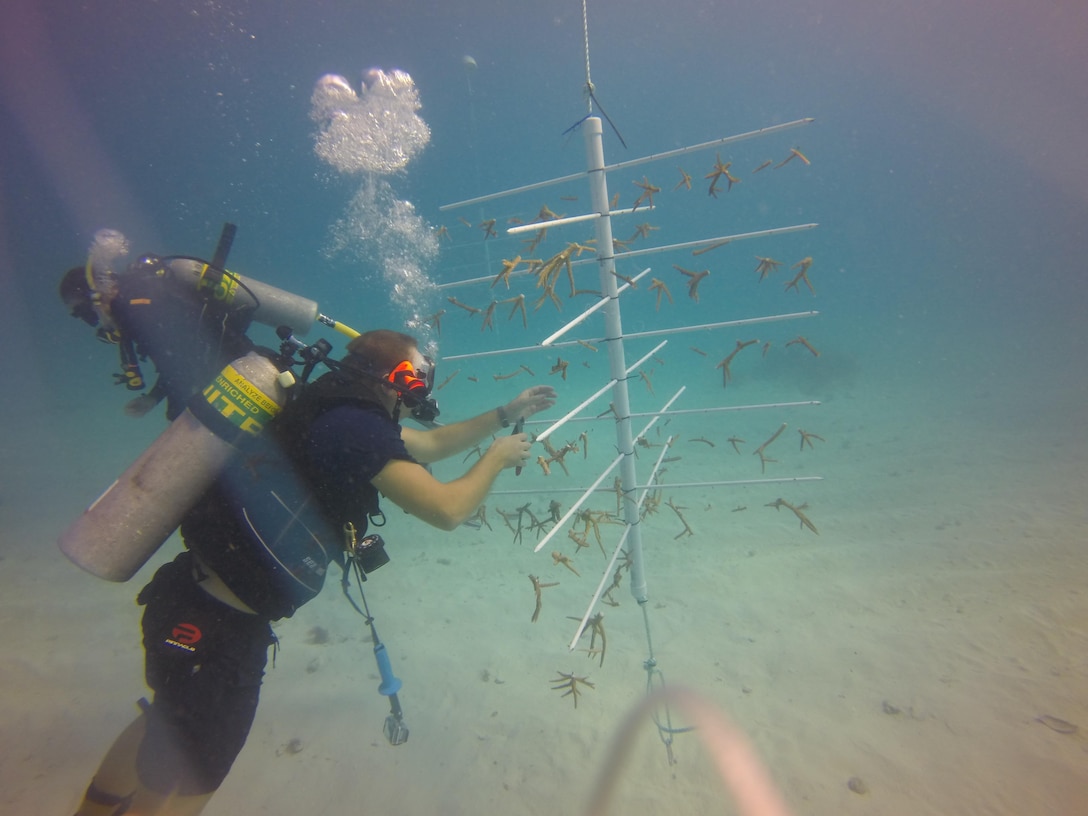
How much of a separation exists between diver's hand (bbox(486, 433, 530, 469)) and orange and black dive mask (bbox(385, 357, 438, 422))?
0.52 m

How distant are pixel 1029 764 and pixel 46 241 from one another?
4943cm

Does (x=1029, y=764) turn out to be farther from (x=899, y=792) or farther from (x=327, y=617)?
(x=327, y=617)

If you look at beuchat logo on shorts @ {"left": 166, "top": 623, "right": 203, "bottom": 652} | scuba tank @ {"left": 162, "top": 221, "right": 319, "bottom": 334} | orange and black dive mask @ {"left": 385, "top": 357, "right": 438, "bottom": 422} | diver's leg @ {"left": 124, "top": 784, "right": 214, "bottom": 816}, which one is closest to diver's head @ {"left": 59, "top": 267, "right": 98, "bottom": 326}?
scuba tank @ {"left": 162, "top": 221, "right": 319, "bottom": 334}

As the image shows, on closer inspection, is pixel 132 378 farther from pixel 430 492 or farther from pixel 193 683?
pixel 430 492

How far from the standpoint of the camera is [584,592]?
667cm

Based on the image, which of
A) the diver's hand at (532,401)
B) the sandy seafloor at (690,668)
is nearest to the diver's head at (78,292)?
the diver's hand at (532,401)

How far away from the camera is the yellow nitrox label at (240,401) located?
104 inches

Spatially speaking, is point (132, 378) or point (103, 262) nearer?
point (103, 262)

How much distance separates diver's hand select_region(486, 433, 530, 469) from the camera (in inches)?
113

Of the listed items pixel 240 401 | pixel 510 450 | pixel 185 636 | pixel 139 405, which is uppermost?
pixel 510 450

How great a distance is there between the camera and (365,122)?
28125mm

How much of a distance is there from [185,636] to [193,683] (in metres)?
0.26

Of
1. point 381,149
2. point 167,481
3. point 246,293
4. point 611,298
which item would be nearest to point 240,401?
point 167,481

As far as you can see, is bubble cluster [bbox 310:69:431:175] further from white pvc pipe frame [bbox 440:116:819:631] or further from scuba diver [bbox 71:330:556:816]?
scuba diver [bbox 71:330:556:816]
